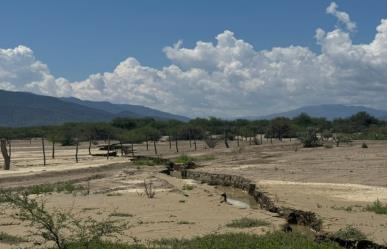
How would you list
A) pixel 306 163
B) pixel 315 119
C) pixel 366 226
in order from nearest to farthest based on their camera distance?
pixel 366 226 → pixel 306 163 → pixel 315 119

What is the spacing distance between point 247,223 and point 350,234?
11.6ft

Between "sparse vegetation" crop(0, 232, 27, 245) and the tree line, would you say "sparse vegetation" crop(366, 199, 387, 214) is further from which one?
the tree line

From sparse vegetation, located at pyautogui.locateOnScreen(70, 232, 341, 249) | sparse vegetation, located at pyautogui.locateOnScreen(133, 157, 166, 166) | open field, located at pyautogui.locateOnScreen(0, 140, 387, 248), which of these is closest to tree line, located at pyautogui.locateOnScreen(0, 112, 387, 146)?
sparse vegetation, located at pyautogui.locateOnScreen(133, 157, 166, 166)

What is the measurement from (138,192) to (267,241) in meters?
13.7

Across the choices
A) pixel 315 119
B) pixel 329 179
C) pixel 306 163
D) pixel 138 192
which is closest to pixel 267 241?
pixel 138 192

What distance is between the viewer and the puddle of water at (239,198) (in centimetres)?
2421

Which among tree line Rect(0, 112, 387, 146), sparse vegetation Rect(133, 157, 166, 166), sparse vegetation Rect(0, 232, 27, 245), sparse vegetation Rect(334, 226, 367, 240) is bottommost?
sparse vegetation Rect(334, 226, 367, 240)

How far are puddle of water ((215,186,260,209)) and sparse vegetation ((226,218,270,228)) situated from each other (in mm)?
5243

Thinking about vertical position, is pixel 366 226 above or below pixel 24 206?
below

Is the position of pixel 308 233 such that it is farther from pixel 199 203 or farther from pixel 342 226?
pixel 199 203

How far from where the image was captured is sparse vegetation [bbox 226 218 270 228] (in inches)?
688

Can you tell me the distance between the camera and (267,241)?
14.4 metres

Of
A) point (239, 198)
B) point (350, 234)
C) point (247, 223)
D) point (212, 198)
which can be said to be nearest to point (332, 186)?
point (239, 198)

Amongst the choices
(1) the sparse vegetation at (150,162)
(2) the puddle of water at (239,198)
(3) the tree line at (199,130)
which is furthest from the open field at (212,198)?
(3) the tree line at (199,130)
